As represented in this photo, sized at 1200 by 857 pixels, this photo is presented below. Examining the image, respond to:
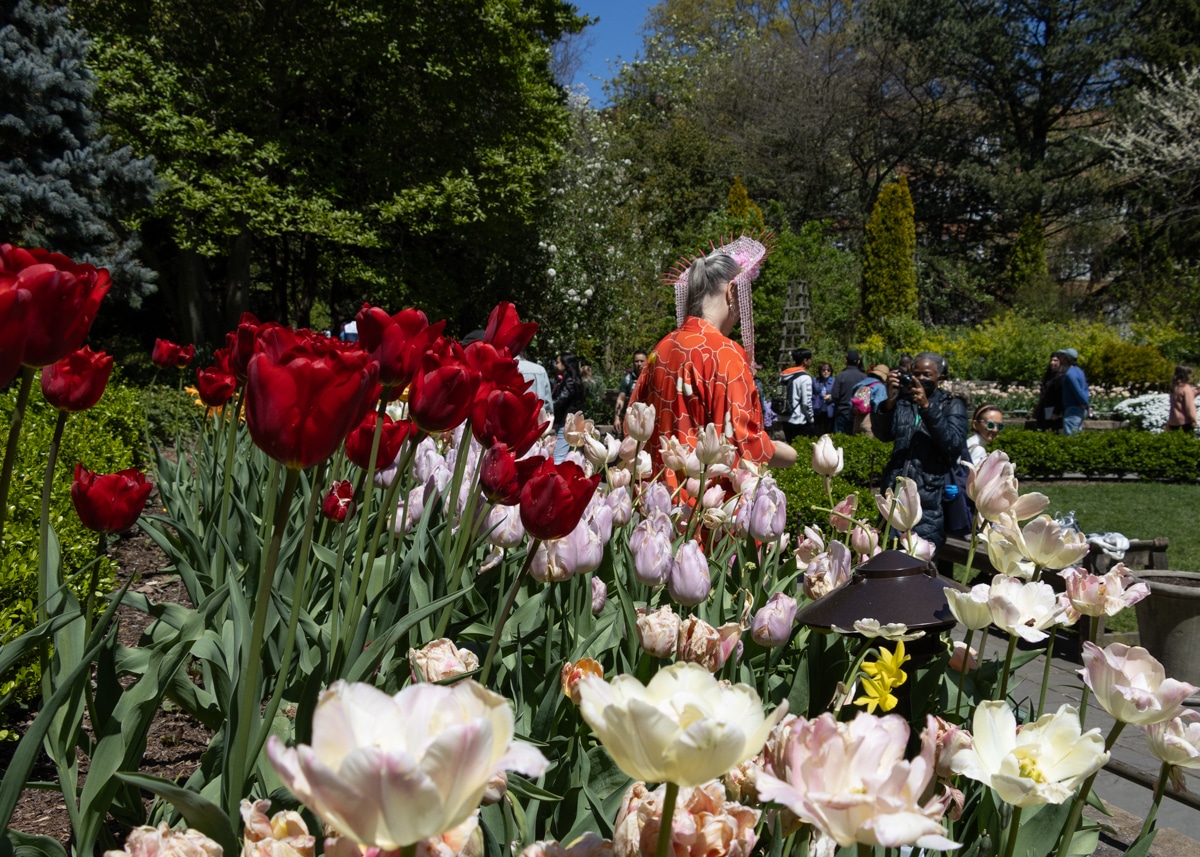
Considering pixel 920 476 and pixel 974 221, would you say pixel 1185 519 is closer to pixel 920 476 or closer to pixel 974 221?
pixel 920 476

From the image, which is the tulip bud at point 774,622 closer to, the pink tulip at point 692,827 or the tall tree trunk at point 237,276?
the pink tulip at point 692,827

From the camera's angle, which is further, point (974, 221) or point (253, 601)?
point (974, 221)

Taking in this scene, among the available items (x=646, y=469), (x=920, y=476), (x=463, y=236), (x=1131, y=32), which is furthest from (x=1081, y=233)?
(x=646, y=469)

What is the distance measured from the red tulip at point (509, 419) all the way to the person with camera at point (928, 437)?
3.88m

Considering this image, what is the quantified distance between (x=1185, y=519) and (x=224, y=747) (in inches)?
422

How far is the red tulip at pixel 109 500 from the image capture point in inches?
56.8

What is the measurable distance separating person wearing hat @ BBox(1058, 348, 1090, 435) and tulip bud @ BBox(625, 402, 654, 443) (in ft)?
32.7

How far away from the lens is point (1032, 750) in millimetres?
863

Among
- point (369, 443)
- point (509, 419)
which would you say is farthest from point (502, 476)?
point (369, 443)

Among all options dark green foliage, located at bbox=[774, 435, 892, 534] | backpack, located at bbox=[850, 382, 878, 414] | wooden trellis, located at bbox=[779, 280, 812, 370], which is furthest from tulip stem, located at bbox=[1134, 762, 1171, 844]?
wooden trellis, located at bbox=[779, 280, 812, 370]

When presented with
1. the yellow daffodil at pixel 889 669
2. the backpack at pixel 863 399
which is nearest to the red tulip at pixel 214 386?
the yellow daffodil at pixel 889 669

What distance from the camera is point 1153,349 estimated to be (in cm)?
1839

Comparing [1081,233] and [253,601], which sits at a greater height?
[1081,233]

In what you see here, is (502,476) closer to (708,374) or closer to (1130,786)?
(708,374)
